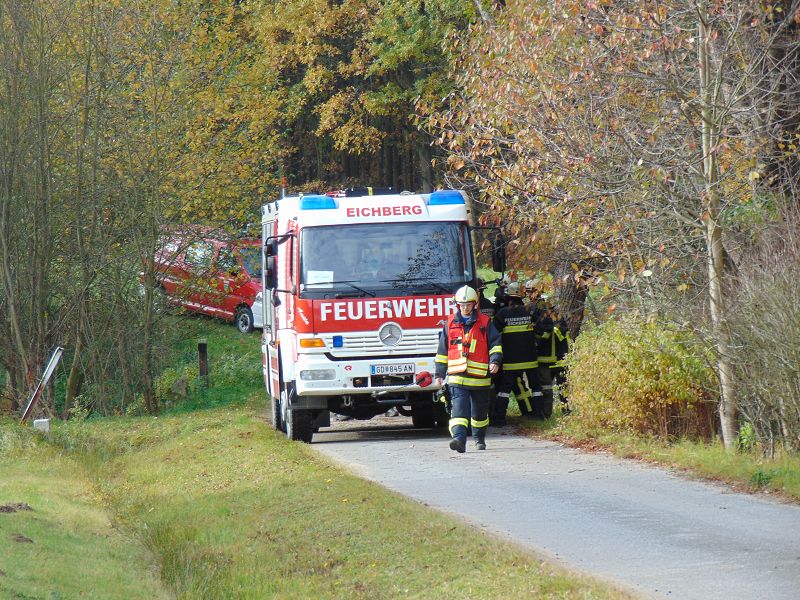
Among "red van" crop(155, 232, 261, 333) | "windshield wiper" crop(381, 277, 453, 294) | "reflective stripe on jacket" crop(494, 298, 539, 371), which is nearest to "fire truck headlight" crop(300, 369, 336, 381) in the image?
"windshield wiper" crop(381, 277, 453, 294)

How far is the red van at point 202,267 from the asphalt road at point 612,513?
29.9 feet

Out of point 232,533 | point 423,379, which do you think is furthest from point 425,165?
point 232,533

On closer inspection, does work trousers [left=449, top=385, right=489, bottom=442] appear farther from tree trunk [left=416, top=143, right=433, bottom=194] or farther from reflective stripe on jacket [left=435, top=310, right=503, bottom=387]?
tree trunk [left=416, top=143, right=433, bottom=194]

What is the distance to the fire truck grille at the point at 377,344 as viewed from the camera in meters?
16.0

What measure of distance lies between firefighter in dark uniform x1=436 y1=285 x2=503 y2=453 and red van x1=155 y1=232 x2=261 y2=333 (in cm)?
1056

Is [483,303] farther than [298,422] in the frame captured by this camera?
Yes

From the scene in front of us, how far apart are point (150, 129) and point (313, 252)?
7.98 metres

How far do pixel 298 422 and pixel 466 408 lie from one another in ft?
10.6

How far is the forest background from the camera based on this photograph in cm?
1299

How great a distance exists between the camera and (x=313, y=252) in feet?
53.0

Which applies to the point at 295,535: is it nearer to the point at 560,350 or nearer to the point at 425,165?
the point at 560,350

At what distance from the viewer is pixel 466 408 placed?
14.3 m

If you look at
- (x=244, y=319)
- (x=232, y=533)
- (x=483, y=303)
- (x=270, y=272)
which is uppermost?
(x=244, y=319)

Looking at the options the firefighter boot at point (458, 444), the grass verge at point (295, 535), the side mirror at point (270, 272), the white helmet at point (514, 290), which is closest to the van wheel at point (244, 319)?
the white helmet at point (514, 290)
